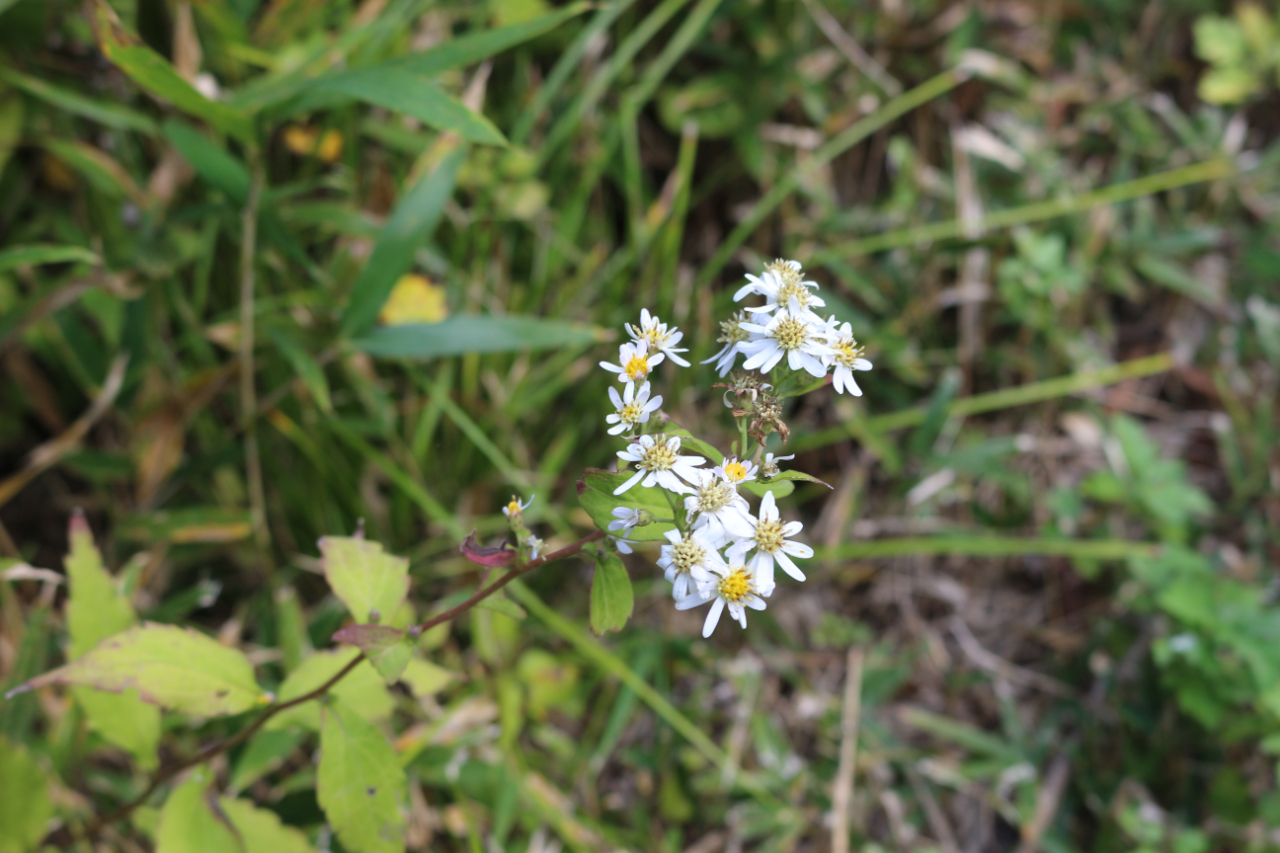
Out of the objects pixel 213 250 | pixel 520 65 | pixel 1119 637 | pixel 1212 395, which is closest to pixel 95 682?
pixel 213 250

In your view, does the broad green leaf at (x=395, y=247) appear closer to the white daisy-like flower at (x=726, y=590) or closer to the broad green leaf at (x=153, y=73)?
the broad green leaf at (x=153, y=73)

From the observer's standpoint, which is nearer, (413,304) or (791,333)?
(791,333)

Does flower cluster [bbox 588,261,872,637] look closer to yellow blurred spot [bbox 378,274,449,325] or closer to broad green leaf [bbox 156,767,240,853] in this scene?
broad green leaf [bbox 156,767,240,853]

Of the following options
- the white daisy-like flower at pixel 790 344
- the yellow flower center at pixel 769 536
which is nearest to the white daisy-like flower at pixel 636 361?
the white daisy-like flower at pixel 790 344

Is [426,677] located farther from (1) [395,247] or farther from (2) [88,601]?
(1) [395,247]

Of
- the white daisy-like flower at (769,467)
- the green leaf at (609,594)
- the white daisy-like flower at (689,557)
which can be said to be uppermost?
the white daisy-like flower at (769,467)

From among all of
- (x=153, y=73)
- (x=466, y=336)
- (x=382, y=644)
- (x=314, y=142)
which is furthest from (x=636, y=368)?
(x=314, y=142)
